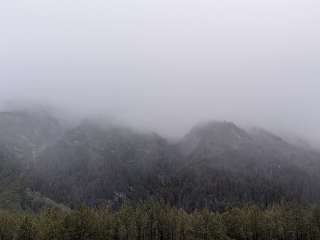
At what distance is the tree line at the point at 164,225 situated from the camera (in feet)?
421

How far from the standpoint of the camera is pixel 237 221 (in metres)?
147

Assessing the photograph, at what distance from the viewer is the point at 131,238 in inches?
5497

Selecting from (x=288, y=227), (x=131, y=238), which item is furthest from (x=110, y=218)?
(x=288, y=227)

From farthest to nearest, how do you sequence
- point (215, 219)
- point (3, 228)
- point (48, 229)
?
1. point (215, 219)
2. point (3, 228)
3. point (48, 229)

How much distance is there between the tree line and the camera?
421 ft

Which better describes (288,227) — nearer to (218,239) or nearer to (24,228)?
(218,239)

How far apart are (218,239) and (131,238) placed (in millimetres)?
29022

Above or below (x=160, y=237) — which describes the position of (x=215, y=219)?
above

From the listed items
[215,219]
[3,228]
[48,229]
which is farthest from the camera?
[215,219]

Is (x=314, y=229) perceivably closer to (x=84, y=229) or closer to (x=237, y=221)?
(x=237, y=221)

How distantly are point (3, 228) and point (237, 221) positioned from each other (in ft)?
258

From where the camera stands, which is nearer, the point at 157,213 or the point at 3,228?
the point at 3,228

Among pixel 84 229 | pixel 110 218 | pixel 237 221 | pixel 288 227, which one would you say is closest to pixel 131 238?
pixel 110 218

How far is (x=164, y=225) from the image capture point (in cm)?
14675
